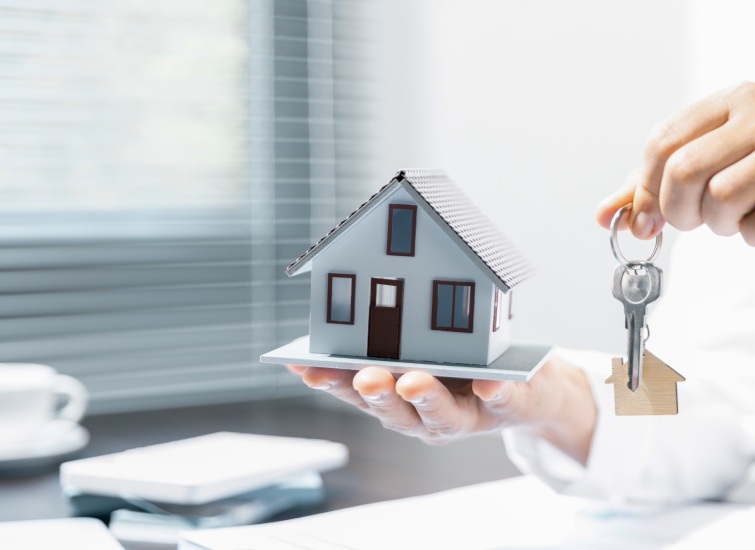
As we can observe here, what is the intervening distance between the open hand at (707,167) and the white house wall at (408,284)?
157 millimetres

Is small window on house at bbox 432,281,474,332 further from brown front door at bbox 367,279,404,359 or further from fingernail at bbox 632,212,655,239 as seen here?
fingernail at bbox 632,212,655,239

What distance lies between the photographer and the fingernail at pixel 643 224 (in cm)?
61

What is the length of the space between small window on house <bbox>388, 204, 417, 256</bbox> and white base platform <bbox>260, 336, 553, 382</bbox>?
9 centimetres

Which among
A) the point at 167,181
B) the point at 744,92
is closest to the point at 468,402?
the point at 744,92

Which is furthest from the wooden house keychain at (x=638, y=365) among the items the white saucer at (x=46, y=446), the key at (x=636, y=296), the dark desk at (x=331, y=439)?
the white saucer at (x=46, y=446)

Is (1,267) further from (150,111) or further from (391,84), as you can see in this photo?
(391,84)

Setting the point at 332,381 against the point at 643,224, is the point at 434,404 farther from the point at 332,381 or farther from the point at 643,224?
the point at 643,224

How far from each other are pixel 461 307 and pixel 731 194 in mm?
A: 230

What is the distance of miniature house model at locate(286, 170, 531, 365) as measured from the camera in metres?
0.69

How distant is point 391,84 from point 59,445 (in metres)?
0.88

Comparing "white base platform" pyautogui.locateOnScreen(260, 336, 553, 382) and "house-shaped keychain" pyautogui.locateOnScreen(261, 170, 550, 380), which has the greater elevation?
"house-shaped keychain" pyautogui.locateOnScreen(261, 170, 550, 380)

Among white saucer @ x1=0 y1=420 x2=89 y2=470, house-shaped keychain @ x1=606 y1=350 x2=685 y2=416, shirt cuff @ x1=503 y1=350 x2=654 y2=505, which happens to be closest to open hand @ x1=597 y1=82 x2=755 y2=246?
house-shaped keychain @ x1=606 y1=350 x2=685 y2=416

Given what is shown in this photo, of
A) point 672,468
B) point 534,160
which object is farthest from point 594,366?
point 534,160

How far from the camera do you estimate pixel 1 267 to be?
56.6 inches
